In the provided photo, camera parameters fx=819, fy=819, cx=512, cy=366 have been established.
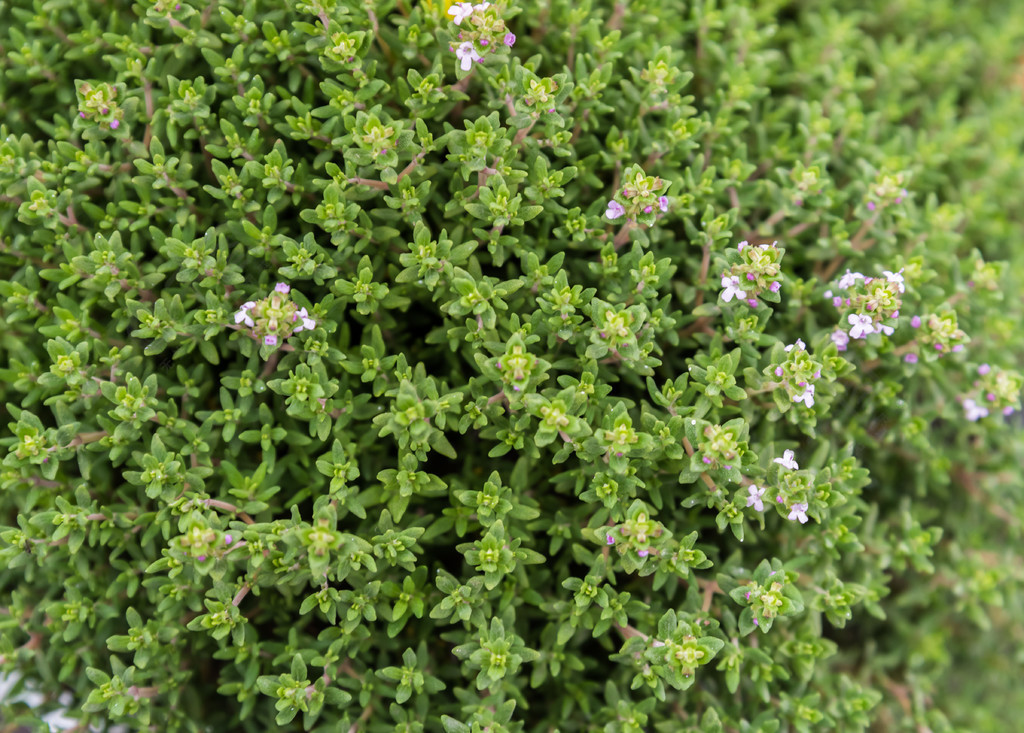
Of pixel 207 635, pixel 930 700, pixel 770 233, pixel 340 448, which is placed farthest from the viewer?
pixel 930 700

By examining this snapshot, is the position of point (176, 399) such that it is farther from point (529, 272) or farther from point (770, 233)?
point (770, 233)

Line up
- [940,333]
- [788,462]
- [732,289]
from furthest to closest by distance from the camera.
→ [940,333] < [732,289] < [788,462]

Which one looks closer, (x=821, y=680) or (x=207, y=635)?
(x=207, y=635)

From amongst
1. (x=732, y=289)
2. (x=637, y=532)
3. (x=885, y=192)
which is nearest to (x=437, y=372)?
(x=637, y=532)

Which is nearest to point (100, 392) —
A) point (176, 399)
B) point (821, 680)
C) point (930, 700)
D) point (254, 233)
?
point (176, 399)

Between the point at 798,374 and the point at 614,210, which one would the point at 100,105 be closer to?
the point at 614,210
